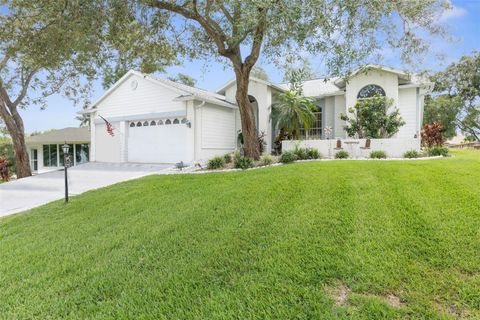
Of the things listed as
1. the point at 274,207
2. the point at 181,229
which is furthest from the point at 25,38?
the point at 274,207

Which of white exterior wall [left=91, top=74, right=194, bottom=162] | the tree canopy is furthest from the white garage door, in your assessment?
the tree canopy

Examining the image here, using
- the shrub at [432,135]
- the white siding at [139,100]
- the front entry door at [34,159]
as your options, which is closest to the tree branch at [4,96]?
the white siding at [139,100]

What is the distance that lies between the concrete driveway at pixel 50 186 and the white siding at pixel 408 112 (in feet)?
40.7

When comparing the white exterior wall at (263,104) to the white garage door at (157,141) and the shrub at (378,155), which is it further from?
the shrub at (378,155)

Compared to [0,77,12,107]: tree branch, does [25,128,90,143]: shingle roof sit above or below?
below

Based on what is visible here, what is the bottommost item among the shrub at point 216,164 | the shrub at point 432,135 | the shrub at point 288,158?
the shrub at point 216,164

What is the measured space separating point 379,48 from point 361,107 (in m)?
6.13

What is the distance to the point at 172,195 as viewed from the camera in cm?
727

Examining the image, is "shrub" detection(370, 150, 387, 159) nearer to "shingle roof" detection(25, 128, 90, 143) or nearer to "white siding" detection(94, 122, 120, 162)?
"white siding" detection(94, 122, 120, 162)

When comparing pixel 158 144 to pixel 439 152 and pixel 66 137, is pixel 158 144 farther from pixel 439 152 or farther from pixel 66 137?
pixel 66 137

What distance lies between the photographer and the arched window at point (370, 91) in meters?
15.2

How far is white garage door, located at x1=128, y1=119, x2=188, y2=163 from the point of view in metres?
14.7

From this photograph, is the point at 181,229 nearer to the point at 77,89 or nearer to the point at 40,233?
the point at 40,233

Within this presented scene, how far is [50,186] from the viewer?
11.7 metres
